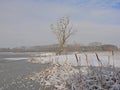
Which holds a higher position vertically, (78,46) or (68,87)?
(78,46)

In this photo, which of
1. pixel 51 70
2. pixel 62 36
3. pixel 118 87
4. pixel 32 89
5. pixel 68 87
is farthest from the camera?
pixel 62 36

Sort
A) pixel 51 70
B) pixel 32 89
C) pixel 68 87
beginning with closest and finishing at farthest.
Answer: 1. pixel 68 87
2. pixel 32 89
3. pixel 51 70

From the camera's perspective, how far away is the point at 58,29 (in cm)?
5134

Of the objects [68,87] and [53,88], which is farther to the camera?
[53,88]

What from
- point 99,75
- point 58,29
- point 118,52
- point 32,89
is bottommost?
point 32,89

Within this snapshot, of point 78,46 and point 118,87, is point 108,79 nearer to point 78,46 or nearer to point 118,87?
point 118,87

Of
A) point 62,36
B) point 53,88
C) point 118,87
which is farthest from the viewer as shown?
point 62,36

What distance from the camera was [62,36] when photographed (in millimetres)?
49750

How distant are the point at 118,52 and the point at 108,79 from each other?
1.13 metres

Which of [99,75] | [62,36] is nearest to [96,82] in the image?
[99,75]

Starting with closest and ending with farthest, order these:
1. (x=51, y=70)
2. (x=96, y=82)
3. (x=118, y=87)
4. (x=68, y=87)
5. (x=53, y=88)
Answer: (x=118, y=87), (x=96, y=82), (x=68, y=87), (x=53, y=88), (x=51, y=70)

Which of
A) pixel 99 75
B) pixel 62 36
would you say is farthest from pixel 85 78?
pixel 62 36

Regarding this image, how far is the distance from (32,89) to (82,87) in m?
3.53

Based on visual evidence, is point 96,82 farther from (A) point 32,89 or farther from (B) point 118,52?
(A) point 32,89
